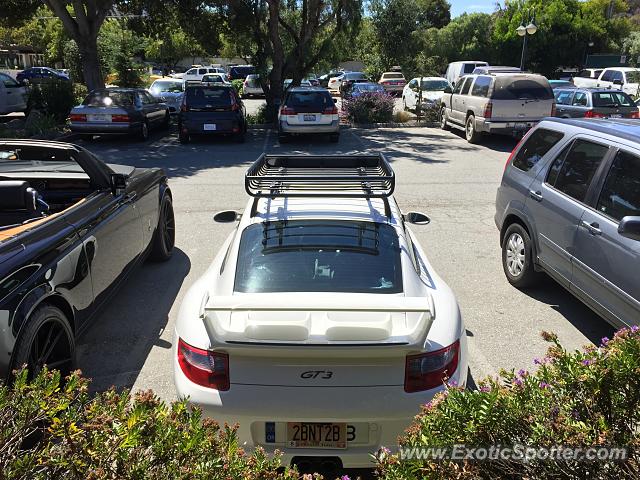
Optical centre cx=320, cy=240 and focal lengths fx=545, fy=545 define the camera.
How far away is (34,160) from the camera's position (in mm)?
5742

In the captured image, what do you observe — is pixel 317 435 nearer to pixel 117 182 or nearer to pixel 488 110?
pixel 117 182

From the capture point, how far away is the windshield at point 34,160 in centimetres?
529

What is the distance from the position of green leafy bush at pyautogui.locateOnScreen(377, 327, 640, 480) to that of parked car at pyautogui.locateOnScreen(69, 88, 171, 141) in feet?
48.2

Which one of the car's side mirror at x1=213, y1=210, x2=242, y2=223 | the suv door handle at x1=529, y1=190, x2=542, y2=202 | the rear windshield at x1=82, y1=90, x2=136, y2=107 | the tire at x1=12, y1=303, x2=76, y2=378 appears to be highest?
the rear windshield at x1=82, y1=90, x2=136, y2=107

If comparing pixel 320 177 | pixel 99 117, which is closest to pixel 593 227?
pixel 320 177

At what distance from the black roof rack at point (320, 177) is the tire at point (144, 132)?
11610 millimetres

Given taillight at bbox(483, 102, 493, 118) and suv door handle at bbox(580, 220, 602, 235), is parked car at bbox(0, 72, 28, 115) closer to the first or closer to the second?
taillight at bbox(483, 102, 493, 118)

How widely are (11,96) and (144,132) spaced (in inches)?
264

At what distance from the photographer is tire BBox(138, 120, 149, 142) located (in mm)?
15914

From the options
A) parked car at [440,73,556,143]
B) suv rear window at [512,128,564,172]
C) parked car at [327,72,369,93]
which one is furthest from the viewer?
parked car at [327,72,369,93]

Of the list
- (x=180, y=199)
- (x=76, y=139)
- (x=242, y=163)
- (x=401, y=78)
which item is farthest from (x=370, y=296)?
(x=401, y=78)

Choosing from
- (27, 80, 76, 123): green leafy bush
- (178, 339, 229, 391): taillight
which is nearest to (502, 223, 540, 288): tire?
(178, 339, 229, 391): taillight

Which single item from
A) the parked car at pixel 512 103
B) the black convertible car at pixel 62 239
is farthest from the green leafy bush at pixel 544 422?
the parked car at pixel 512 103

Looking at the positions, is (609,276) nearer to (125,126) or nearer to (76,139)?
(125,126)
